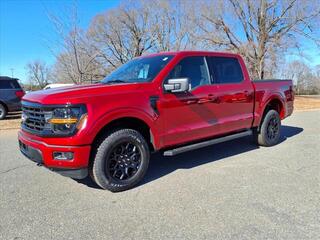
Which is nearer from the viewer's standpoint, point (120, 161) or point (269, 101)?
point (120, 161)

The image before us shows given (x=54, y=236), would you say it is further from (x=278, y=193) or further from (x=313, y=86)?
(x=313, y=86)

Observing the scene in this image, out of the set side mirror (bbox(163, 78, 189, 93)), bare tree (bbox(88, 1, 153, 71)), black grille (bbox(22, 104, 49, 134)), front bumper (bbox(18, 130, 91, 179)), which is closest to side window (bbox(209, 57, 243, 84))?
side mirror (bbox(163, 78, 189, 93))

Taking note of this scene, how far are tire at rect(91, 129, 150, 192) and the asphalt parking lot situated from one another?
0.16 m

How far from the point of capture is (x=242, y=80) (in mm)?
6125

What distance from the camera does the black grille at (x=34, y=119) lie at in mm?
4012

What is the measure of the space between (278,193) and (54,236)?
2.87 metres

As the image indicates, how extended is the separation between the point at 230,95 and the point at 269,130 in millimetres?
1773

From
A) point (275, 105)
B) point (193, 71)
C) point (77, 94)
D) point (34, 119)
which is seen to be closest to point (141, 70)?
point (193, 71)

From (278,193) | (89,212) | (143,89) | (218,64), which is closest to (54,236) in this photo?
Answer: (89,212)

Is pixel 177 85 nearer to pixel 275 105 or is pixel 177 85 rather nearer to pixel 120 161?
pixel 120 161

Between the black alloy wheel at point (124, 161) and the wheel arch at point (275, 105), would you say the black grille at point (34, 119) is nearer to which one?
the black alloy wheel at point (124, 161)

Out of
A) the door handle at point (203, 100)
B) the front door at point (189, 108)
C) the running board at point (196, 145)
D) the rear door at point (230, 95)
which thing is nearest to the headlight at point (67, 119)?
the front door at point (189, 108)

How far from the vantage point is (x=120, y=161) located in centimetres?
439

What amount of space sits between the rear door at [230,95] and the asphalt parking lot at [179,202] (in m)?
0.72
